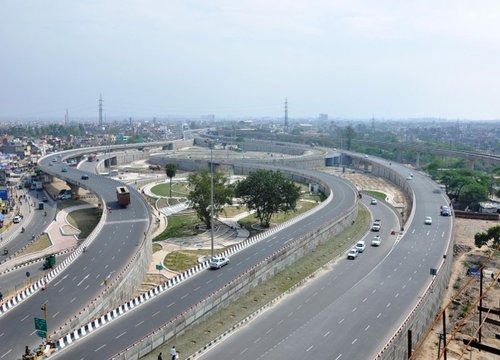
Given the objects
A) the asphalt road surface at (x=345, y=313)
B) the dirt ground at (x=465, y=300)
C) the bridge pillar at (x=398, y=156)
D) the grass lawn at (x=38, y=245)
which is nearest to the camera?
the asphalt road surface at (x=345, y=313)

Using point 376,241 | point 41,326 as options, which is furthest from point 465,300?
point 41,326

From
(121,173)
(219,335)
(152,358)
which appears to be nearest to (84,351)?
(152,358)

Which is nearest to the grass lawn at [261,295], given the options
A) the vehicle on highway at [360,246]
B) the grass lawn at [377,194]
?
the vehicle on highway at [360,246]

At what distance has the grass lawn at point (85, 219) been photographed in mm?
68875

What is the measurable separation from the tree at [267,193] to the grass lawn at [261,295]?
31.4 ft

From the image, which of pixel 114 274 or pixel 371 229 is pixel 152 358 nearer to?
pixel 114 274

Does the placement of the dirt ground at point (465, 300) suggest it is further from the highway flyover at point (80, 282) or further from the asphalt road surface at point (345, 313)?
the highway flyover at point (80, 282)

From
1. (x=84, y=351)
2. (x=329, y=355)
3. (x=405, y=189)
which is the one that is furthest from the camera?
(x=405, y=189)

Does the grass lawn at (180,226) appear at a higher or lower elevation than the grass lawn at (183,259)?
higher

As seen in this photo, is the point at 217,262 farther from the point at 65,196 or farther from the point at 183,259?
the point at 65,196

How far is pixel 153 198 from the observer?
90.3m

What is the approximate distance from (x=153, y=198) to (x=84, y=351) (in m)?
63.4

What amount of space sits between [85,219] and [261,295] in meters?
44.0

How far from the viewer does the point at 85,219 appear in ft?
247
